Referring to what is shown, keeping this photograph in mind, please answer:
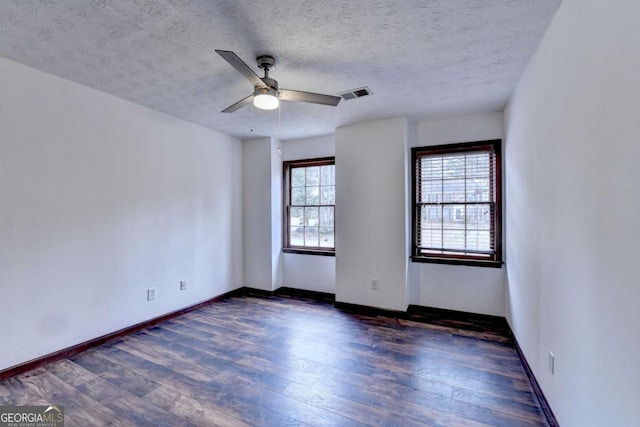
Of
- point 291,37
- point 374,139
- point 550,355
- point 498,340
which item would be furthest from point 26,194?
point 498,340

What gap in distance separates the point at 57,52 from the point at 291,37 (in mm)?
1881

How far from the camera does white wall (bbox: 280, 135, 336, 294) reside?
14.9 feet

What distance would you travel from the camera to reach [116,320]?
3082 millimetres

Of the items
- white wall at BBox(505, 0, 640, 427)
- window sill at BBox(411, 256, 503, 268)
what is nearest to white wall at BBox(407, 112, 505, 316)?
window sill at BBox(411, 256, 503, 268)

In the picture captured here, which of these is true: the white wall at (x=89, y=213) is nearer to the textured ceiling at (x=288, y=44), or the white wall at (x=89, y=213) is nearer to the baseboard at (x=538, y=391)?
the textured ceiling at (x=288, y=44)

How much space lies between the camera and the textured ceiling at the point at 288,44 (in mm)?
1752

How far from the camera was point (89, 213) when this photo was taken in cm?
286

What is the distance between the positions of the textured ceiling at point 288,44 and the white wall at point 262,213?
1.59m

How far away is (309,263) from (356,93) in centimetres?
278

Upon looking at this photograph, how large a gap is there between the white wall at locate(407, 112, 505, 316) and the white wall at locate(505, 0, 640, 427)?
1221 mm

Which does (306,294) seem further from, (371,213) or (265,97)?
(265,97)

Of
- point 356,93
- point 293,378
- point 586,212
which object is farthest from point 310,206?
point 586,212
